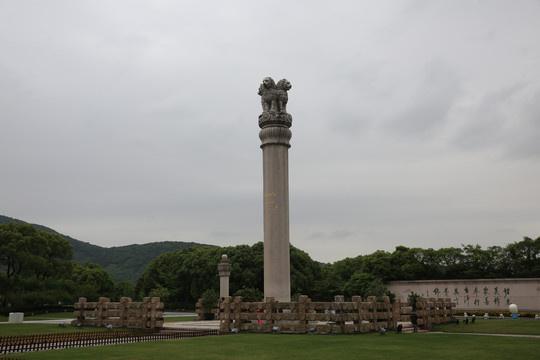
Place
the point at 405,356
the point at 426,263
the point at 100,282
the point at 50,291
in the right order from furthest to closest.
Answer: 1. the point at 100,282
2. the point at 426,263
3. the point at 50,291
4. the point at 405,356

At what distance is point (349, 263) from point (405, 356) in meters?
67.2

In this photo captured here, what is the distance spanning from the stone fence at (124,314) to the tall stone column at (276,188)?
7.11 metres

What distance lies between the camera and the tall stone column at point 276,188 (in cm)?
2902

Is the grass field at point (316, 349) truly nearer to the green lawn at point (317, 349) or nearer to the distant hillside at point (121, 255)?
the green lawn at point (317, 349)

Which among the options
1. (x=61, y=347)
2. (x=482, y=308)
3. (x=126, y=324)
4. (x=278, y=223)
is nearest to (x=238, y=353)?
(x=61, y=347)

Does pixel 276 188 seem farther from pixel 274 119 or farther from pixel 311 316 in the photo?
pixel 311 316

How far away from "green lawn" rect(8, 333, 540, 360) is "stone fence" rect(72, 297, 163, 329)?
9.01m

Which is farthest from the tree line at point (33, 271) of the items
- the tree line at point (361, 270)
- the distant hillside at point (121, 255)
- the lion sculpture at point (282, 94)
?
the distant hillside at point (121, 255)

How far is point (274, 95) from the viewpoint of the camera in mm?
31312

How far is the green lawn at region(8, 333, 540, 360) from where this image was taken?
15.4 meters

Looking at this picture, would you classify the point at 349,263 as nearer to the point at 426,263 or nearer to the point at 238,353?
the point at 426,263

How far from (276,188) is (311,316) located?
340 inches

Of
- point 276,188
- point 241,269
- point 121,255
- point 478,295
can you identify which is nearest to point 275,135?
point 276,188

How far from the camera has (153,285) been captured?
79.2 meters
